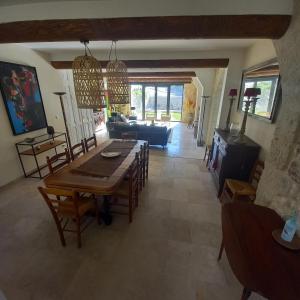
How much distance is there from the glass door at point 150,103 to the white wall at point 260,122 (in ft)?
24.7

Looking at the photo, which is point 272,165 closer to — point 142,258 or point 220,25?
point 220,25

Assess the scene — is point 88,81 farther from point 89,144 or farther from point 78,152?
point 89,144

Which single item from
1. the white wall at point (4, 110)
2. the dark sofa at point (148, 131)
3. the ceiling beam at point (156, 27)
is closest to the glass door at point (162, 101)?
the dark sofa at point (148, 131)

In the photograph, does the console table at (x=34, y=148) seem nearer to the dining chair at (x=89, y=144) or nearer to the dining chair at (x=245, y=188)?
the dining chair at (x=89, y=144)

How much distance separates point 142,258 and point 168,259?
0.95 feet

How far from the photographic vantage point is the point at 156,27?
174cm

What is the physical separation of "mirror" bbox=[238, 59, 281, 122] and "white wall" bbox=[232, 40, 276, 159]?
10 centimetres

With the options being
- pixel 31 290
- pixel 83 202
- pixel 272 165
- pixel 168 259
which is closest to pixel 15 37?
pixel 83 202

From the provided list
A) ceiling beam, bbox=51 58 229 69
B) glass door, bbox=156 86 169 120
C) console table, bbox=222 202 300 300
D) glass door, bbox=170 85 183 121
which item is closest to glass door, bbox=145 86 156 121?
glass door, bbox=156 86 169 120

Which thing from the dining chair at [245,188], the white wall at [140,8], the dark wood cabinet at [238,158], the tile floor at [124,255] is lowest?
the tile floor at [124,255]

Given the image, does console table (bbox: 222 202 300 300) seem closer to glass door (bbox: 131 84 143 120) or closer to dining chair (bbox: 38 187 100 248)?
dining chair (bbox: 38 187 100 248)

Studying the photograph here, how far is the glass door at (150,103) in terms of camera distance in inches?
414

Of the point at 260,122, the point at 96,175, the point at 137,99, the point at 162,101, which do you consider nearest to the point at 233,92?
the point at 260,122

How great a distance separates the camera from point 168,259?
186cm
